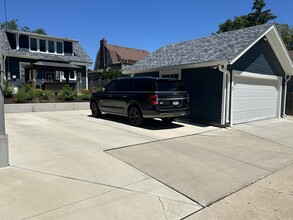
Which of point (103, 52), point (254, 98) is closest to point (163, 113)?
point (254, 98)

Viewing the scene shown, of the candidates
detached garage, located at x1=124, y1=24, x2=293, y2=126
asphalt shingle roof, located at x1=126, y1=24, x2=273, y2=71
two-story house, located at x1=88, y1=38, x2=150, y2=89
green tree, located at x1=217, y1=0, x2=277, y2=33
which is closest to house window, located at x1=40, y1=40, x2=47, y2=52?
asphalt shingle roof, located at x1=126, y1=24, x2=273, y2=71

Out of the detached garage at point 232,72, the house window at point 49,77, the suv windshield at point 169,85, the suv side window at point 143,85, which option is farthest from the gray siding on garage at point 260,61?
the house window at point 49,77

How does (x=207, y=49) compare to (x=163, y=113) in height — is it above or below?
above

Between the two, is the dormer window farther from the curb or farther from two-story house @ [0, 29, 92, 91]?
the curb

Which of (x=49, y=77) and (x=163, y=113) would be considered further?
(x=49, y=77)

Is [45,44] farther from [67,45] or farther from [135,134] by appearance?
[135,134]

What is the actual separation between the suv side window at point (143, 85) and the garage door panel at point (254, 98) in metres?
4.05

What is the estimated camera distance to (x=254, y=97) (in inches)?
497

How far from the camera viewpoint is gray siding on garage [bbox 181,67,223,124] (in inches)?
420

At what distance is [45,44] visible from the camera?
80.4ft

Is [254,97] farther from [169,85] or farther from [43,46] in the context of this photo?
[43,46]

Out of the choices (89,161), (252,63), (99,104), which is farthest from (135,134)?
(252,63)

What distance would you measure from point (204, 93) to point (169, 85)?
8.11 feet

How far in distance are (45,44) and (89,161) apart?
22.3m
